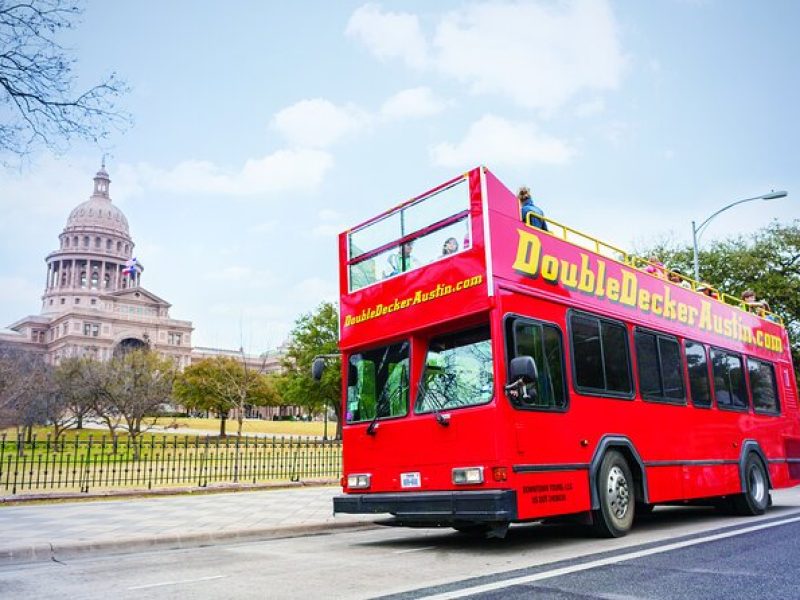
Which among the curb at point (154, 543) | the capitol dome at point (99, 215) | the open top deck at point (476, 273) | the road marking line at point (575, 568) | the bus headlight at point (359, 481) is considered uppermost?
the capitol dome at point (99, 215)

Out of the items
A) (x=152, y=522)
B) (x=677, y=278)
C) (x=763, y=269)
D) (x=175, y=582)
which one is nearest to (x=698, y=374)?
(x=677, y=278)

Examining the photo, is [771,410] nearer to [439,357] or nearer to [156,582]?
[439,357]

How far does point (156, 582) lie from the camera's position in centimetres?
670

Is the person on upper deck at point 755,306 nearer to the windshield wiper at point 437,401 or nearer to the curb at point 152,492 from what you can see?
the windshield wiper at point 437,401

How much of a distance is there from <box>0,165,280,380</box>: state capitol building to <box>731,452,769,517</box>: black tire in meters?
101

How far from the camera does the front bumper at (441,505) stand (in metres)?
7.25

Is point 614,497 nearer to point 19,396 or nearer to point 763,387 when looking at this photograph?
point 763,387

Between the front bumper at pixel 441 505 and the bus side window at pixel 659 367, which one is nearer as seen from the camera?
the front bumper at pixel 441 505

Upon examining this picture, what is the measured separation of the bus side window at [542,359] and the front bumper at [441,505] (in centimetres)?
109

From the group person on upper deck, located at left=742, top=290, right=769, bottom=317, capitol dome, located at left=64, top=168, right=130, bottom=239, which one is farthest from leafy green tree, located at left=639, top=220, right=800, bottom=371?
capitol dome, located at left=64, top=168, right=130, bottom=239

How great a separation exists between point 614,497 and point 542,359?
2242 millimetres

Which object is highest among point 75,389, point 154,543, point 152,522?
point 75,389

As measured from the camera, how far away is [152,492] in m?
16.6

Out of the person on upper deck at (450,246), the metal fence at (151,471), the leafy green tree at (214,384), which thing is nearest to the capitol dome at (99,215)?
the leafy green tree at (214,384)
